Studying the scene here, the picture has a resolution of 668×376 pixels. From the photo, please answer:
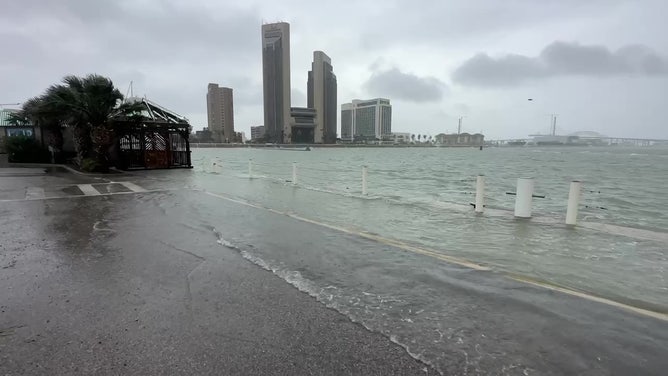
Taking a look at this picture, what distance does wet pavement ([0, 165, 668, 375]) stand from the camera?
294 centimetres

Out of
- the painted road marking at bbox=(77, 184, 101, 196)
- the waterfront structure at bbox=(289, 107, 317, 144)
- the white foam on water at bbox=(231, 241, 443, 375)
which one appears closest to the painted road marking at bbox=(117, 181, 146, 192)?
the painted road marking at bbox=(77, 184, 101, 196)

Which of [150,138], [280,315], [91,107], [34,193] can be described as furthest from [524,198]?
[150,138]

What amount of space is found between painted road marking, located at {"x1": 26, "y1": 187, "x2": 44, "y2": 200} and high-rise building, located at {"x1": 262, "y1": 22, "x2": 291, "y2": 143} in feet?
488

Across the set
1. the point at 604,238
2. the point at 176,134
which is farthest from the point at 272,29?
the point at 604,238

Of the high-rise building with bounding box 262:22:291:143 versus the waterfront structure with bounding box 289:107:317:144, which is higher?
the high-rise building with bounding box 262:22:291:143

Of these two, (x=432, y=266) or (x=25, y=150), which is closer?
(x=432, y=266)

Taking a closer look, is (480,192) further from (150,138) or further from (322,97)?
(322,97)

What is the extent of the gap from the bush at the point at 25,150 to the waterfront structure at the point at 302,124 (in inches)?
5524

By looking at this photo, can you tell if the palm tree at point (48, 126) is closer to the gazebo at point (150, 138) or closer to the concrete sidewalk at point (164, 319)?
the gazebo at point (150, 138)

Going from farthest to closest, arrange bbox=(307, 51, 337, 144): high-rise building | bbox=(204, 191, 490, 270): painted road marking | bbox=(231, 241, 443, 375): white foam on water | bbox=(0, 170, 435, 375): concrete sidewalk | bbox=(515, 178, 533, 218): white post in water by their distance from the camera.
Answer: bbox=(307, 51, 337, 144): high-rise building → bbox=(515, 178, 533, 218): white post in water → bbox=(204, 191, 490, 270): painted road marking → bbox=(231, 241, 443, 375): white foam on water → bbox=(0, 170, 435, 375): concrete sidewalk

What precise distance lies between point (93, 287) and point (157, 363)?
207 centimetres

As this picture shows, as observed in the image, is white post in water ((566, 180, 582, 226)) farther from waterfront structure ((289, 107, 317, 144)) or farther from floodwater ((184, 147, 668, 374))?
waterfront structure ((289, 107, 317, 144))

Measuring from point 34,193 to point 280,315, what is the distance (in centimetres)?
1273

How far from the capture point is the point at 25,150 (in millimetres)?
26797
